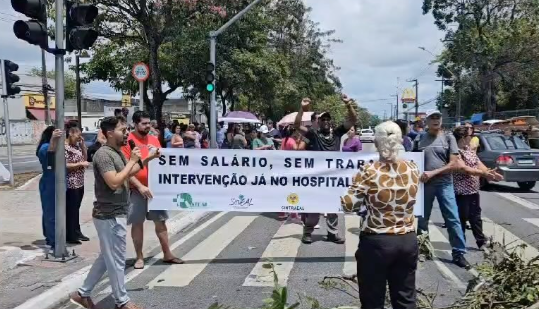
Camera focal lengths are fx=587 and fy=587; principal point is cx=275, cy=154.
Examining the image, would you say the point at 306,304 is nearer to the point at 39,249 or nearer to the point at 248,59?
the point at 39,249

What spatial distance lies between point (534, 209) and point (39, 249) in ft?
31.9

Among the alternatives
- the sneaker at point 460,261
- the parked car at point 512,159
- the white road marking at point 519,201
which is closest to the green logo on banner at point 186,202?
the sneaker at point 460,261

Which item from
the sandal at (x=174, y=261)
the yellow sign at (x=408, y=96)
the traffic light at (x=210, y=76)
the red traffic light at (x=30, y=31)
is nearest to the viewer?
the red traffic light at (x=30, y=31)

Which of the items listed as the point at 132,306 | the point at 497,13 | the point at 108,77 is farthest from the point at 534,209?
the point at 497,13

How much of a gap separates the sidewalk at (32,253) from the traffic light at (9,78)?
8.19ft

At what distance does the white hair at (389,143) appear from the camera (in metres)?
3.93

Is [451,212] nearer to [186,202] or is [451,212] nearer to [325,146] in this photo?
[325,146]

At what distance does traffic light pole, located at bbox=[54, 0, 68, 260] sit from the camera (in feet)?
24.6

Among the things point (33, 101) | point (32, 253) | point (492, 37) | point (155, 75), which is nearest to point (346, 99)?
point (32, 253)

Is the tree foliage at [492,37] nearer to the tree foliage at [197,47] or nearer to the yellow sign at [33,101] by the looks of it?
the tree foliage at [197,47]

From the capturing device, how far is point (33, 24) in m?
7.46

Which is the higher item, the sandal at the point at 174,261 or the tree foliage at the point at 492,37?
the tree foliage at the point at 492,37

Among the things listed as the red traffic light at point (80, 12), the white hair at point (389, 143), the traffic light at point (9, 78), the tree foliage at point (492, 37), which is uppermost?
the tree foliage at point (492, 37)

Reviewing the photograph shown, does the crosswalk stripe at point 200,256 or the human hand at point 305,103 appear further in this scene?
the human hand at point 305,103
